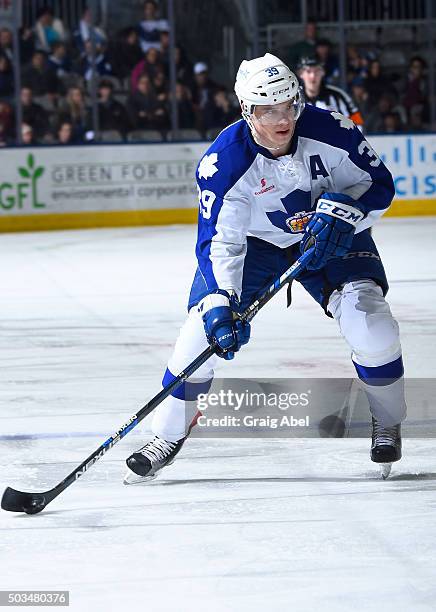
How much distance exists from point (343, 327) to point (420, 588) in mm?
1067

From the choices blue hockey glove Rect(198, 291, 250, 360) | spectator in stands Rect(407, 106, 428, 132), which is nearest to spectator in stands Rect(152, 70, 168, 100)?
spectator in stands Rect(407, 106, 428, 132)

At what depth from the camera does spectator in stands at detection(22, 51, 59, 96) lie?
11.1 m

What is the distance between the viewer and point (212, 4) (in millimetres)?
11945

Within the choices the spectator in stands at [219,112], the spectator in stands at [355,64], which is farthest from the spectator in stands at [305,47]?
the spectator in stands at [219,112]

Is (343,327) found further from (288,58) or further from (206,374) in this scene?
(288,58)

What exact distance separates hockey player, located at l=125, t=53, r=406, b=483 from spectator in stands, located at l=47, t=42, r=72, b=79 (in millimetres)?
8072

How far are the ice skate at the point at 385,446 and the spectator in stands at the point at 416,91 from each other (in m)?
8.54

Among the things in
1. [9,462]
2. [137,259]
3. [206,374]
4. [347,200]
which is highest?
[347,200]

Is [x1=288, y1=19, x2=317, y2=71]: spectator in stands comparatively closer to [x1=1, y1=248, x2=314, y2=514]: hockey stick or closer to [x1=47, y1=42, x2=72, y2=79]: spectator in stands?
[x1=47, y1=42, x2=72, y2=79]: spectator in stands

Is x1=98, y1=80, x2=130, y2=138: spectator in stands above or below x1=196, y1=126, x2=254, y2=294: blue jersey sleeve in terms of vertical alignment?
below

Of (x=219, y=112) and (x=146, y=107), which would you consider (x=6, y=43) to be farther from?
(x=219, y=112)

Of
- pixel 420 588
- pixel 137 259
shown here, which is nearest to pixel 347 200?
pixel 420 588

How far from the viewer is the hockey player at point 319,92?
7109 mm

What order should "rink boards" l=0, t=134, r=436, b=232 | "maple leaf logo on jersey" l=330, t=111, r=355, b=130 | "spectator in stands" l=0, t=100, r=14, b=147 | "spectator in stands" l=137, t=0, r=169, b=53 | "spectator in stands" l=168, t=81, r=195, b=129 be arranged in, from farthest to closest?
"spectator in stands" l=137, t=0, r=169, b=53
"spectator in stands" l=168, t=81, r=195, b=129
"spectator in stands" l=0, t=100, r=14, b=147
"rink boards" l=0, t=134, r=436, b=232
"maple leaf logo on jersey" l=330, t=111, r=355, b=130
